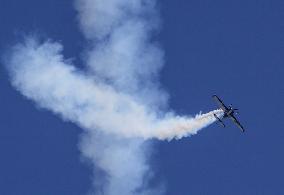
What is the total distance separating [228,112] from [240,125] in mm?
3895

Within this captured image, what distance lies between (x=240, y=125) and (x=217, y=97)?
6.61 meters

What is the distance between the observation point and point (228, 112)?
250ft

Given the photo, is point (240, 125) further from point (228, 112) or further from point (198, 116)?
point (198, 116)

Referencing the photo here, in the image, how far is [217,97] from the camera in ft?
248

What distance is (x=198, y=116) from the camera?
71.7 meters

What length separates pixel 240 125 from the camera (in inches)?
3086

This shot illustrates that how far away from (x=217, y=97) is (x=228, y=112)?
293 centimetres

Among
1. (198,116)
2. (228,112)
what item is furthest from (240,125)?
(198,116)

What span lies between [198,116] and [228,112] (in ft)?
22.1

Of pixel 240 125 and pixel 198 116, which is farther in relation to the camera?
pixel 240 125
